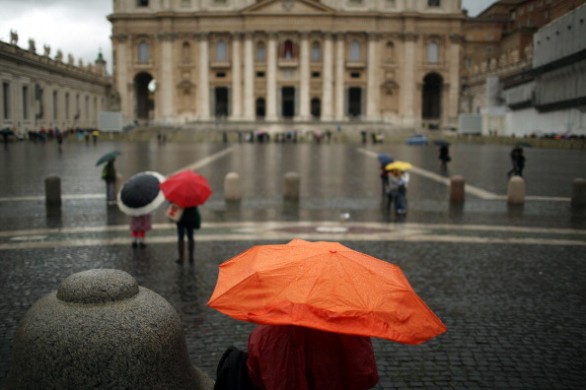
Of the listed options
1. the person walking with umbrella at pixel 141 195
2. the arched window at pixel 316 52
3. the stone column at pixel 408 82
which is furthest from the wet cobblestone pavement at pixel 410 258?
the arched window at pixel 316 52

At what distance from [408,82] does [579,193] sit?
191 ft

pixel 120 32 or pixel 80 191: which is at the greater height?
pixel 120 32

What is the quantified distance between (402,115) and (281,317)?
7064 cm

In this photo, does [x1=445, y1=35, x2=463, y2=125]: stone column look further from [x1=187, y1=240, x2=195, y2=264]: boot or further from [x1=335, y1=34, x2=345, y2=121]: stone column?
[x1=187, y1=240, x2=195, y2=264]: boot

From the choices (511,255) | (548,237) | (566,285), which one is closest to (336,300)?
(566,285)

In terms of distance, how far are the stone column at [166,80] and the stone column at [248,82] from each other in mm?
7881

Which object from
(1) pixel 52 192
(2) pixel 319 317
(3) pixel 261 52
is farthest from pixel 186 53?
(2) pixel 319 317

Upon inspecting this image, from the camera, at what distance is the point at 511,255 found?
921cm

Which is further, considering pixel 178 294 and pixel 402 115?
pixel 402 115

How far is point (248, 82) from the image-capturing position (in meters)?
71.2

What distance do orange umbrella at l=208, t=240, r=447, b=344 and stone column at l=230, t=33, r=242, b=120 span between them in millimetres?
68760

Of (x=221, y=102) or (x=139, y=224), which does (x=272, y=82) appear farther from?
(x=139, y=224)

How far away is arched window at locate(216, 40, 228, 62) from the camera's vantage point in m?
71.9

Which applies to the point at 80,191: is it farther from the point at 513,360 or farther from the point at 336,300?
the point at 336,300
